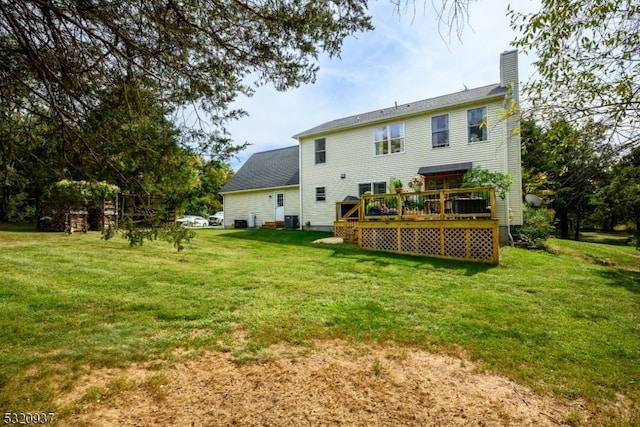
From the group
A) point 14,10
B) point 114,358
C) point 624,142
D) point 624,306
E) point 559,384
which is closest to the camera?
point 559,384

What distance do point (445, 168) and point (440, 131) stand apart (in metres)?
1.67

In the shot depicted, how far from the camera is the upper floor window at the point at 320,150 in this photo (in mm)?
16766

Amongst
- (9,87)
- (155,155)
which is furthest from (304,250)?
(9,87)

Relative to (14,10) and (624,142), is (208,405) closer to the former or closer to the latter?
(14,10)

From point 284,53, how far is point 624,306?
6.61 metres

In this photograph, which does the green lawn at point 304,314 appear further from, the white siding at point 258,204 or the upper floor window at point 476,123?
the white siding at point 258,204

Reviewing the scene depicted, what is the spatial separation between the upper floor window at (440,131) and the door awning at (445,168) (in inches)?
36.7

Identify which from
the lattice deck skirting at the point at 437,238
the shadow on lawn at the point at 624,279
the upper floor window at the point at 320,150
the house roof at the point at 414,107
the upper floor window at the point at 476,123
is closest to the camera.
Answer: the shadow on lawn at the point at 624,279

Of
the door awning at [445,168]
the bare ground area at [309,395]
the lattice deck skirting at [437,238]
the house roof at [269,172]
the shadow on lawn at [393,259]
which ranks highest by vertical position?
the house roof at [269,172]

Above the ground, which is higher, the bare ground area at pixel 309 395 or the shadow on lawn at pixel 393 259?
the shadow on lawn at pixel 393 259

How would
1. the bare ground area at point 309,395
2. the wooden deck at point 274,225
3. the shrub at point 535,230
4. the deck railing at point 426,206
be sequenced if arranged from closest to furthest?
the bare ground area at point 309,395, the deck railing at point 426,206, the shrub at point 535,230, the wooden deck at point 274,225

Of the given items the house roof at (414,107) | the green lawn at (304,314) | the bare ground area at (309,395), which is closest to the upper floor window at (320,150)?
the house roof at (414,107)

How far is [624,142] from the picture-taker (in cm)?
423

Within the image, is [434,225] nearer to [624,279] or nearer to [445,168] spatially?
[445,168]
